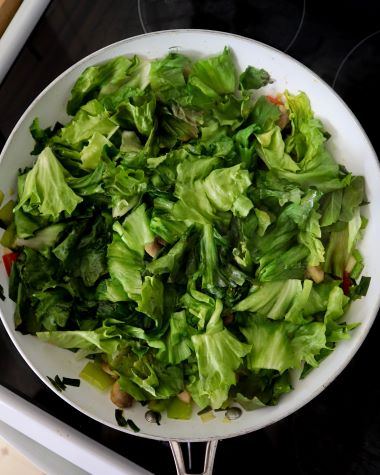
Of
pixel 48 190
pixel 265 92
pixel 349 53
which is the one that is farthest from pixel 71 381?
pixel 349 53

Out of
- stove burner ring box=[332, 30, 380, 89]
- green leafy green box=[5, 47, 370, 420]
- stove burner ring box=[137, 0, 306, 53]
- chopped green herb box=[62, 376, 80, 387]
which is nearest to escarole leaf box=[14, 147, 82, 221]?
green leafy green box=[5, 47, 370, 420]

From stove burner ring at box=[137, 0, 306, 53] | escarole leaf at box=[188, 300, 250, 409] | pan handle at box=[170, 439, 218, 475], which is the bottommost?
pan handle at box=[170, 439, 218, 475]

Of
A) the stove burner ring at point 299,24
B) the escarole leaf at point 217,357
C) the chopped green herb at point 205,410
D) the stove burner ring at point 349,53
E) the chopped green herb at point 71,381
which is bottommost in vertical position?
the chopped green herb at point 205,410

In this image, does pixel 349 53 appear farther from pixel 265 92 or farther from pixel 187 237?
pixel 187 237

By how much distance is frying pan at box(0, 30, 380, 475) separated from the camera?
1015mm

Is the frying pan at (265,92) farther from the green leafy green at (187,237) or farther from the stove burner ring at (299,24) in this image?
the stove burner ring at (299,24)

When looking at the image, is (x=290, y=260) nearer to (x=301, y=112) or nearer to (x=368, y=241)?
(x=368, y=241)

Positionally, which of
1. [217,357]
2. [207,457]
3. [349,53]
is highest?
[349,53]

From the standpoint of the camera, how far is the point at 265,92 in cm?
116

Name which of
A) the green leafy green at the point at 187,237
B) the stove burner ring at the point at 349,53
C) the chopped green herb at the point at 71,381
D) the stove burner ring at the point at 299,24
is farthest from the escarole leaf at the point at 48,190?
the stove burner ring at the point at 349,53

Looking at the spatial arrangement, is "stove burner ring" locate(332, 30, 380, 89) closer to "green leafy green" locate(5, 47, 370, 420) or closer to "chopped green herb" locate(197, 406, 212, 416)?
"green leafy green" locate(5, 47, 370, 420)

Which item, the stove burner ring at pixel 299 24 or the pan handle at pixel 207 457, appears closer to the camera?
the pan handle at pixel 207 457

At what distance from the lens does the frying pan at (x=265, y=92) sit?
101cm

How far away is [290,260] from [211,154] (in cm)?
26
